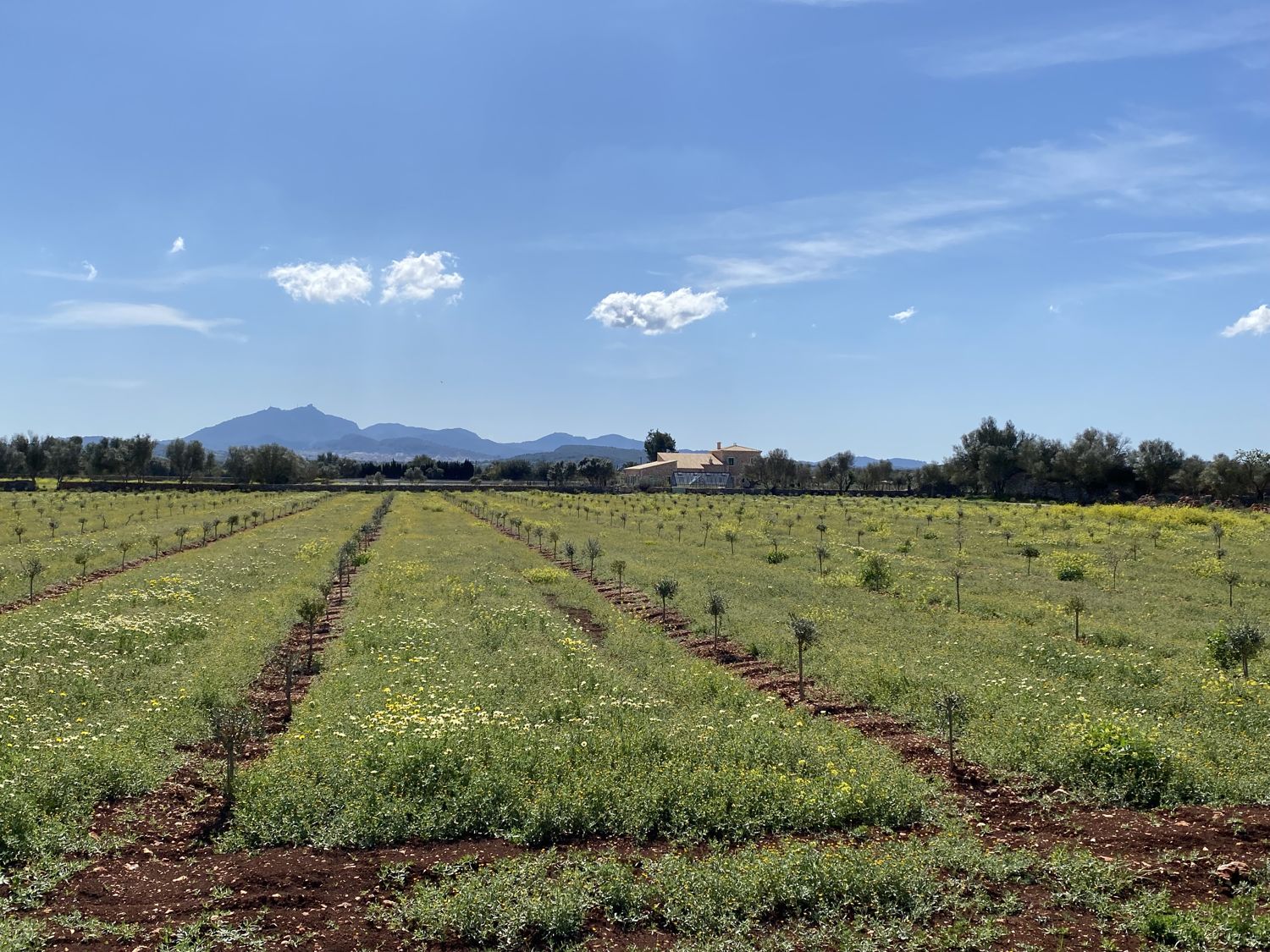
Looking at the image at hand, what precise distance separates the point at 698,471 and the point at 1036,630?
151 m

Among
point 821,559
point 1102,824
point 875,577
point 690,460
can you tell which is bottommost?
point 1102,824

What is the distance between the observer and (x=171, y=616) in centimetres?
2277

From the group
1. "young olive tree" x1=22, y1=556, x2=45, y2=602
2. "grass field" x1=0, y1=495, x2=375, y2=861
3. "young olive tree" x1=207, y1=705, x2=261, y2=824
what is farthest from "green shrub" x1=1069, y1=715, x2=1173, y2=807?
"young olive tree" x1=22, y1=556, x2=45, y2=602

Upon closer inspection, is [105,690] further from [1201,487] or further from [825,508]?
[1201,487]

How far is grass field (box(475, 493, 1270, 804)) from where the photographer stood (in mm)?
12258

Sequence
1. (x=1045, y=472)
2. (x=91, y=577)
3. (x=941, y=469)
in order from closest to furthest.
→ (x=91, y=577), (x=1045, y=472), (x=941, y=469)

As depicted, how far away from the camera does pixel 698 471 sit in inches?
6850

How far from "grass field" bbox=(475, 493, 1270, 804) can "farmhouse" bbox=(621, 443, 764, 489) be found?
4410 inches

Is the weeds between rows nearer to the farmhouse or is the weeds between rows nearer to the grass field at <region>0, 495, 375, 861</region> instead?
the grass field at <region>0, 495, 375, 861</region>

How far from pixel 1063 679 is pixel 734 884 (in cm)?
1207

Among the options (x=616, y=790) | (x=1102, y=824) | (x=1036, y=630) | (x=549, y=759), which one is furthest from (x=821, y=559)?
(x=616, y=790)

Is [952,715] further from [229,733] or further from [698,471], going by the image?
[698,471]

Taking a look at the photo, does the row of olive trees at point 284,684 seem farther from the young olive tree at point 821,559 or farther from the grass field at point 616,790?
the young olive tree at point 821,559

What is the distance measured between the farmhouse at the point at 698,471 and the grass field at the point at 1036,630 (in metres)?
112
